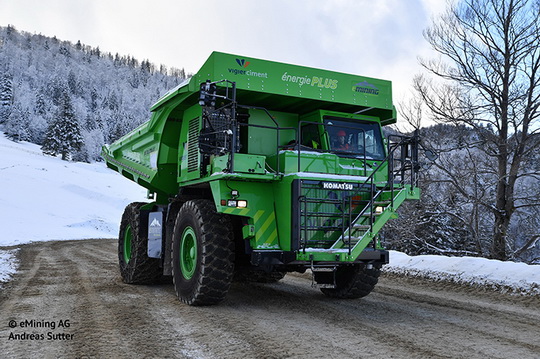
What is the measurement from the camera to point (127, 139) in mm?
11336

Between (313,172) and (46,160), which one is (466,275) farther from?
(46,160)

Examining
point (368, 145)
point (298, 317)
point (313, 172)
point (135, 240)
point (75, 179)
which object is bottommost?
point (298, 317)

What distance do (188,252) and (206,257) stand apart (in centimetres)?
109

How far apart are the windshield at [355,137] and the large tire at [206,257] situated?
7.22ft

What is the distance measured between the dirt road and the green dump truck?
1.86ft

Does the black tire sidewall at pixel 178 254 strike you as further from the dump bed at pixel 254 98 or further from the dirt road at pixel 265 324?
the dump bed at pixel 254 98

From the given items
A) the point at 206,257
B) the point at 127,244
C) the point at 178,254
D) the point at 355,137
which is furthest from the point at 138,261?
the point at 355,137

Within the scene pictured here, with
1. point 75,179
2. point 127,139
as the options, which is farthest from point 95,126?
point 127,139

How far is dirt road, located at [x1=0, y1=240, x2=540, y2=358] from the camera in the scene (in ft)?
15.3

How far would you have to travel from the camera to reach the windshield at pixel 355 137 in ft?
25.5

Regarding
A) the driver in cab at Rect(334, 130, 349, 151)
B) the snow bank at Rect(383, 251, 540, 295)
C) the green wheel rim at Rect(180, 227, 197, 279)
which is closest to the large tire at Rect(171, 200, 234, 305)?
the green wheel rim at Rect(180, 227, 197, 279)

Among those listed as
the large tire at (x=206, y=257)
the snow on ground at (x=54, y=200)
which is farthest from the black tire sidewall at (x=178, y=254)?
the snow on ground at (x=54, y=200)

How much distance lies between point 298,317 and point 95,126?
143m

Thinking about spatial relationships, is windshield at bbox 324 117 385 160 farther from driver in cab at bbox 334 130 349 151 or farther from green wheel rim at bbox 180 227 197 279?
green wheel rim at bbox 180 227 197 279
